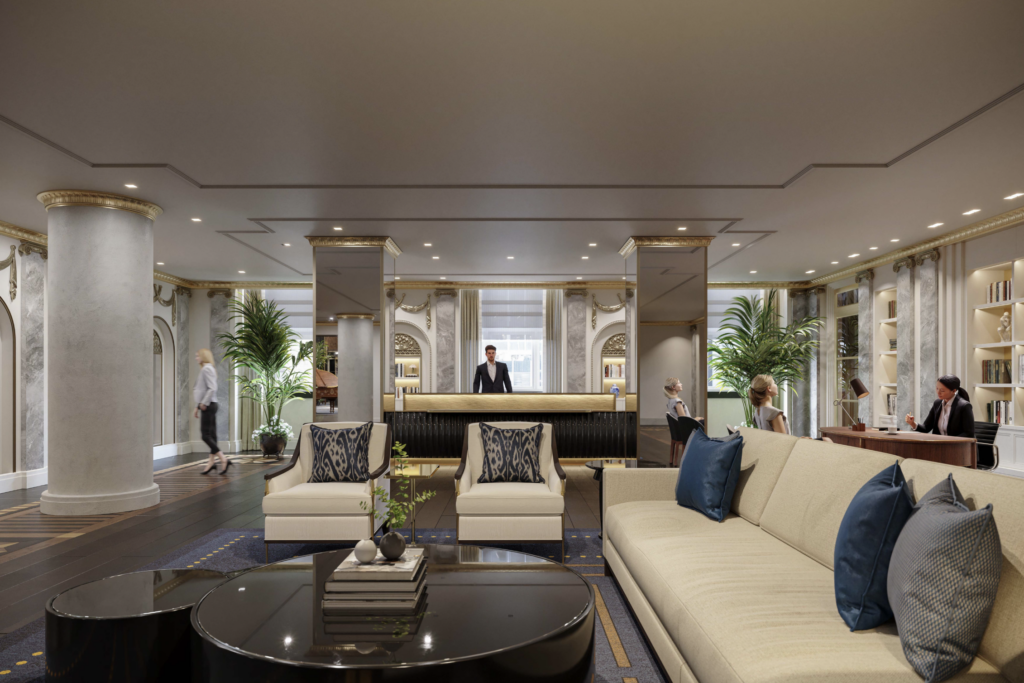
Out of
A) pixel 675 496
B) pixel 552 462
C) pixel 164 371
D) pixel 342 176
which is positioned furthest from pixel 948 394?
pixel 164 371

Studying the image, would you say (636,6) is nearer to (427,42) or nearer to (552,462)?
(427,42)

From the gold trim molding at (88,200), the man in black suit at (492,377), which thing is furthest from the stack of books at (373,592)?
the man in black suit at (492,377)

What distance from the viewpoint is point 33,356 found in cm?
712

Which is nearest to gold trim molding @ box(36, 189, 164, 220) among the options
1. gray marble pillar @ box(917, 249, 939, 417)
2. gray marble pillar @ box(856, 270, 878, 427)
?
gray marble pillar @ box(917, 249, 939, 417)

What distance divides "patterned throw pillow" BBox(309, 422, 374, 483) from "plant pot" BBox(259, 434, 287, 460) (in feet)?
17.6

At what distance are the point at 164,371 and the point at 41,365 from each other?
9.70 feet

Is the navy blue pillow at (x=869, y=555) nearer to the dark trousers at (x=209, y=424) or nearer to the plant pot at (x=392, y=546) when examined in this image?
the plant pot at (x=392, y=546)

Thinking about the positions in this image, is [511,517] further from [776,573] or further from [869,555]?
Answer: [869,555]

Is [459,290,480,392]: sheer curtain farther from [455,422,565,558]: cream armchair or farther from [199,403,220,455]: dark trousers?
[455,422,565,558]: cream armchair

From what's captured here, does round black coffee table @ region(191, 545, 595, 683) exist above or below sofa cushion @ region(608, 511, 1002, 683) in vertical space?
below

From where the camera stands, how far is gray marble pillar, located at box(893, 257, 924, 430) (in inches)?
313

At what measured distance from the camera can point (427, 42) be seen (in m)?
3.01

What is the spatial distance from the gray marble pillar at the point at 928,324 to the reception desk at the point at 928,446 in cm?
242

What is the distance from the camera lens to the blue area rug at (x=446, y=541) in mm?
2604
